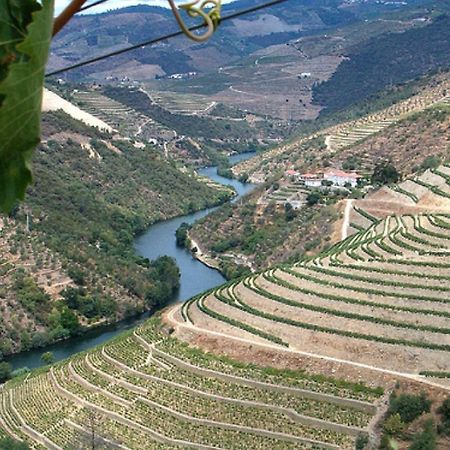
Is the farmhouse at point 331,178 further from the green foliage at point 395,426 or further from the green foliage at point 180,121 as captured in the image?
the green foliage at point 180,121

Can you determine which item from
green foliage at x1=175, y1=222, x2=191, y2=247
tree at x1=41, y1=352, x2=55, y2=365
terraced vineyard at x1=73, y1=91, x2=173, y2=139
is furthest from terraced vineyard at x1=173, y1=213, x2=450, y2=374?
terraced vineyard at x1=73, y1=91, x2=173, y2=139

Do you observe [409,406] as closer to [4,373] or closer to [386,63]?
[4,373]

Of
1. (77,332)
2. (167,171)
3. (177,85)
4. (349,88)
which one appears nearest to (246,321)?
(77,332)

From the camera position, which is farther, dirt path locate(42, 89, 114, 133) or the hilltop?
dirt path locate(42, 89, 114, 133)

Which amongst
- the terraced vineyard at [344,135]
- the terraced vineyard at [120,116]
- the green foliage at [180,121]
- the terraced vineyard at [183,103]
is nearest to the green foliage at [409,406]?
the terraced vineyard at [344,135]

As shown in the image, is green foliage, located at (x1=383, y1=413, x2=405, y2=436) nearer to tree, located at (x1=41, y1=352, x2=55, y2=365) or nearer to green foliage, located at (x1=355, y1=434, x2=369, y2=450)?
green foliage, located at (x1=355, y1=434, x2=369, y2=450)
